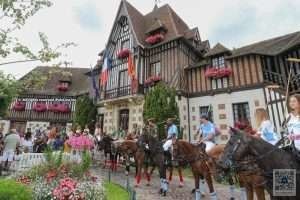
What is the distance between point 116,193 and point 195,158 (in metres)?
2.48

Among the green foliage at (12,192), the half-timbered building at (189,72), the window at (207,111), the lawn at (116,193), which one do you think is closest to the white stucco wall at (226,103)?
the half-timbered building at (189,72)

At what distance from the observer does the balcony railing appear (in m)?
15.2

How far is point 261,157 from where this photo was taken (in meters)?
3.27

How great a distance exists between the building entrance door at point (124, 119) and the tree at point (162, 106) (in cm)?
315

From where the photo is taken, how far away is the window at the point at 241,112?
11984 millimetres

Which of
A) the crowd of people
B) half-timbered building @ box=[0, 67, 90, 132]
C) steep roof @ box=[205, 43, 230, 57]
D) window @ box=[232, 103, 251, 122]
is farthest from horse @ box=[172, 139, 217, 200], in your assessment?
half-timbered building @ box=[0, 67, 90, 132]

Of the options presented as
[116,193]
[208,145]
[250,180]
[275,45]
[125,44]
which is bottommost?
[116,193]

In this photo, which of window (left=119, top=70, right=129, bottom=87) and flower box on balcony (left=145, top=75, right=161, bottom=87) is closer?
flower box on balcony (left=145, top=75, right=161, bottom=87)

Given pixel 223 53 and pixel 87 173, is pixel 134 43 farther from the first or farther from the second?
pixel 87 173

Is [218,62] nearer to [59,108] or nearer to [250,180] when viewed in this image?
[250,180]

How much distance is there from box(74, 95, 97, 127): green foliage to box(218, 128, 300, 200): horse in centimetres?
1627

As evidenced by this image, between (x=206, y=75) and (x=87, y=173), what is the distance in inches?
410

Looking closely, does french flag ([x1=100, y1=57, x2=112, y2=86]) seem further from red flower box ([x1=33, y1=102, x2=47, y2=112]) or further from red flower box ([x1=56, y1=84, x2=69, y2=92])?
red flower box ([x1=33, y1=102, x2=47, y2=112])

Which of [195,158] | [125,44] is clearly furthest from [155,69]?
[195,158]
